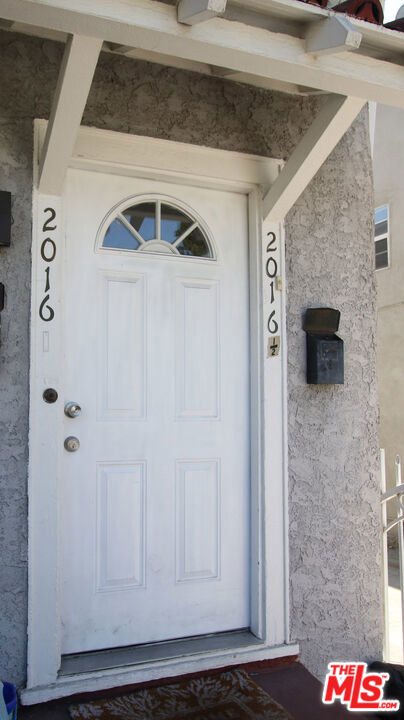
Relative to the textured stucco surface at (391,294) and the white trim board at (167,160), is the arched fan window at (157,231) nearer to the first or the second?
the white trim board at (167,160)

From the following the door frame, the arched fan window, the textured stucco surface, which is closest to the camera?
the door frame

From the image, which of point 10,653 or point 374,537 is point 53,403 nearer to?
point 10,653

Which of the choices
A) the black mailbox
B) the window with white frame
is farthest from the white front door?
the window with white frame

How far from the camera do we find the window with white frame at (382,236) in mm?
10416

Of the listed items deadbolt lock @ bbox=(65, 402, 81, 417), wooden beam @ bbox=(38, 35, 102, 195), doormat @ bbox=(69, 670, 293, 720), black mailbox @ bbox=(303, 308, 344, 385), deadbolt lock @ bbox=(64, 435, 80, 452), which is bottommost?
doormat @ bbox=(69, 670, 293, 720)

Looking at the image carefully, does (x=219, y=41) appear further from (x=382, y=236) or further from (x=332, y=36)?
(x=382, y=236)

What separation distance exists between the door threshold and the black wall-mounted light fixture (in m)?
1.95

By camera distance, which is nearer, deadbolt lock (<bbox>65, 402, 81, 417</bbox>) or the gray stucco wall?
the gray stucco wall

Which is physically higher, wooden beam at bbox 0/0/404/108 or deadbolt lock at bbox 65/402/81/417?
wooden beam at bbox 0/0/404/108

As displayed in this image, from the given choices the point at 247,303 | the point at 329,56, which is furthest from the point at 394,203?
the point at 329,56

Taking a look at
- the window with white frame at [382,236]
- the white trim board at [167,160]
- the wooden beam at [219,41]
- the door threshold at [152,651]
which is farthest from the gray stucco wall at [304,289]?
the window with white frame at [382,236]

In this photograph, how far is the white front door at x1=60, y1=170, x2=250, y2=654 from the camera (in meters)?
2.95

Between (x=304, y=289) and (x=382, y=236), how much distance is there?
308 inches

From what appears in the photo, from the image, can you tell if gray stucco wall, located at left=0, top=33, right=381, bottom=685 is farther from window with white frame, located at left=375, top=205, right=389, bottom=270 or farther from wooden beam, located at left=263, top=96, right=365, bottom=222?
window with white frame, located at left=375, top=205, right=389, bottom=270
